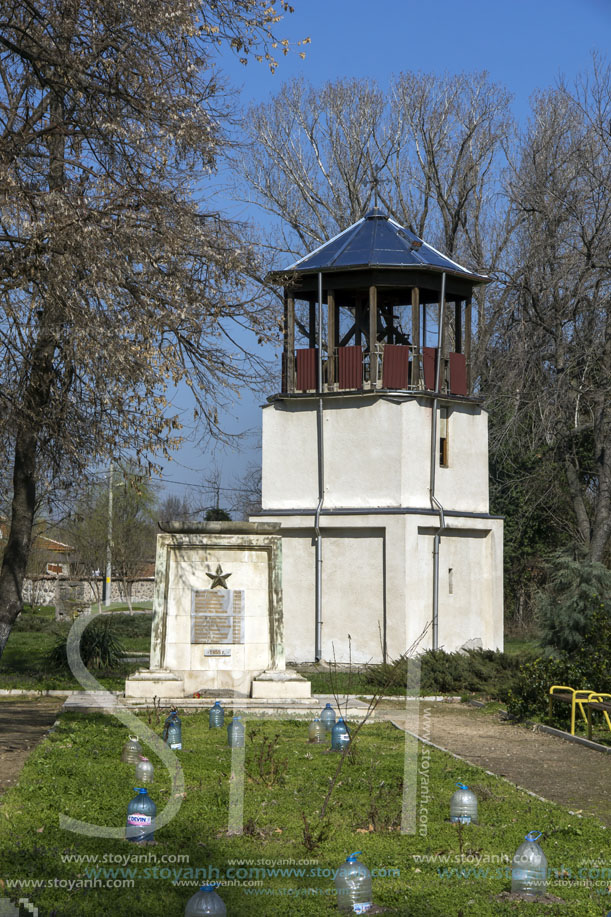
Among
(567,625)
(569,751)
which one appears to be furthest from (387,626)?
(569,751)

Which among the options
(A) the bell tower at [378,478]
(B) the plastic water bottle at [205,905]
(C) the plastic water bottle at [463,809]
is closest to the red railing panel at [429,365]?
(A) the bell tower at [378,478]

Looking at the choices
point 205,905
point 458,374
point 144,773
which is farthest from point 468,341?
point 205,905

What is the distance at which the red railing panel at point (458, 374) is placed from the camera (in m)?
26.2

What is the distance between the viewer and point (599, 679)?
1573 centimetres

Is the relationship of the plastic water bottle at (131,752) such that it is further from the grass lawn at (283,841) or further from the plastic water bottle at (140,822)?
the plastic water bottle at (140,822)

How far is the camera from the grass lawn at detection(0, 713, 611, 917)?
630 centimetres

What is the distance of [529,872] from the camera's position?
6.47m

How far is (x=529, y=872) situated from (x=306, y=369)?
66.1 feet

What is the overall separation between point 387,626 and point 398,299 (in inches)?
331

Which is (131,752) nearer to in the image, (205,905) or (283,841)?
(283,841)

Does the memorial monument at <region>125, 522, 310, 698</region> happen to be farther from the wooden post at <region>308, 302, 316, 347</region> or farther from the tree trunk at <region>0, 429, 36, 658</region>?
the wooden post at <region>308, 302, 316, 347</region>

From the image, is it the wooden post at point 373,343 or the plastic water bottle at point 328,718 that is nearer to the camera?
the plastic water bottle at point 328,718

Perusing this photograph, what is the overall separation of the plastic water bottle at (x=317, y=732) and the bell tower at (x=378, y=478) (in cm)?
1128

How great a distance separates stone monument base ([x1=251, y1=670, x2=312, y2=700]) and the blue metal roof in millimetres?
11867
